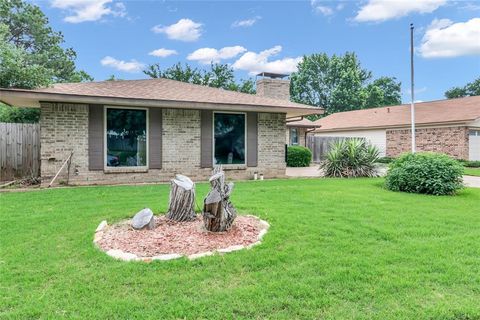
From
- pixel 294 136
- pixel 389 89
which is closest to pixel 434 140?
pixel 294 136

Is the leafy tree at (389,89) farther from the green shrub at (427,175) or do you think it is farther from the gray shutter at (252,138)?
the green shrub at (427,175)

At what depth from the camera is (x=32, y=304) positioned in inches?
110

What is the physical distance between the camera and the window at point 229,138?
11.3 m

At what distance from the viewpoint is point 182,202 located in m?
5.09

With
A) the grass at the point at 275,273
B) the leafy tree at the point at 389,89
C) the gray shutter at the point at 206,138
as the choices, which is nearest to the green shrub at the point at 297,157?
the gray shutter at the point at 206,138

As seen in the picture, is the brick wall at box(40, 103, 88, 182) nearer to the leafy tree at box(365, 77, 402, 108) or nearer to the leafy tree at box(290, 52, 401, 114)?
the leafy tree at box(290, 52, 401, 114)

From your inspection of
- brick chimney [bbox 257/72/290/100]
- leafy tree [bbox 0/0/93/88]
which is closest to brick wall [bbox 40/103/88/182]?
brick chimney [bbox 257/72/290/100]

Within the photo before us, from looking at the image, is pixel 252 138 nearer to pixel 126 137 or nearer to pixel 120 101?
pixel 126 137

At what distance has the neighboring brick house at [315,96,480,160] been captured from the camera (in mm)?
19656

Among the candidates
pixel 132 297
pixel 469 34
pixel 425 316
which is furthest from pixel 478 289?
pixel 469 34

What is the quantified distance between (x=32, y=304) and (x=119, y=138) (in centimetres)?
777

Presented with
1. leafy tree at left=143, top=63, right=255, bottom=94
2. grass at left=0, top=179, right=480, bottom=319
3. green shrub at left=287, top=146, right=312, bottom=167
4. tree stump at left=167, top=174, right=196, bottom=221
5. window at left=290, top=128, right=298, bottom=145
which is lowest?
grass at left=0, top=179, right=480, bottom=319

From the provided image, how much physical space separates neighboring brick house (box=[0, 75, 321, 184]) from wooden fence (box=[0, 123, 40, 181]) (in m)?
0.81

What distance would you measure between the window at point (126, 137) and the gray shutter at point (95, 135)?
7.9 inches
